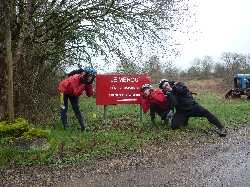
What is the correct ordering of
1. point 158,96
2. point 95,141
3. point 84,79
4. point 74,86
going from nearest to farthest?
point 95,141 < point 84,79 < point 74,86 < point 158,96

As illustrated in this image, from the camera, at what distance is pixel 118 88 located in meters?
8.07

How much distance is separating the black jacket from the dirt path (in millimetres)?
1794

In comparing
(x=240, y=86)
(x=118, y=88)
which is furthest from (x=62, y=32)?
(x=240, y=86)

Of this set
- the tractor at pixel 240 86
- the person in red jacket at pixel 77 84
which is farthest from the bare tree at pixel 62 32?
the tractor at pixel 240 86

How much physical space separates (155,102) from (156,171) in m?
3.53

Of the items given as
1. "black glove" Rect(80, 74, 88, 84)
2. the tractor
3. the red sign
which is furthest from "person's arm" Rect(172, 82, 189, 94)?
the tractor

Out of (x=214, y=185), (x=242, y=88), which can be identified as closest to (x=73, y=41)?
(x=214, y=185)

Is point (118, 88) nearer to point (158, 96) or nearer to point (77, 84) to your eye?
point (158, 96)

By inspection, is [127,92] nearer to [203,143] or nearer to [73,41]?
[203,143]

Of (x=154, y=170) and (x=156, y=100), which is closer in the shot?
(x=154, y=170)

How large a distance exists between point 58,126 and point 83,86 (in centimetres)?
166

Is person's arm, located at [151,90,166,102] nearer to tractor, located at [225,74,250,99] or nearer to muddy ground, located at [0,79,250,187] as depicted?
muddy ground, located at [0,79,250,187]

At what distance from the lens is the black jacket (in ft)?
24.8

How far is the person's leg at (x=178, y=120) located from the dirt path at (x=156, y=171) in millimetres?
1571
